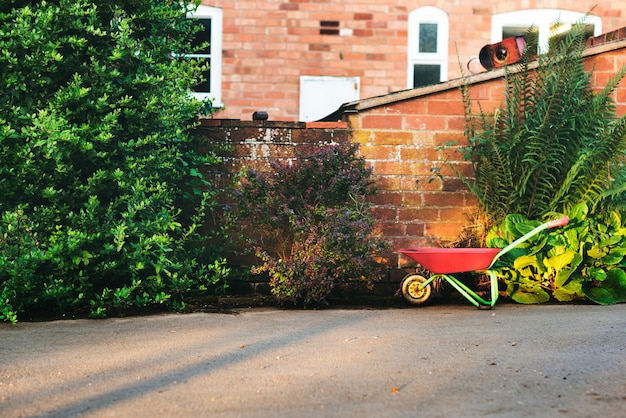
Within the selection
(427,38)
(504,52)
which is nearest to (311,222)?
(504,52)

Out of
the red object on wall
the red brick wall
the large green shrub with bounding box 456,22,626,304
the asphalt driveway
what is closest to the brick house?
the red object on wall

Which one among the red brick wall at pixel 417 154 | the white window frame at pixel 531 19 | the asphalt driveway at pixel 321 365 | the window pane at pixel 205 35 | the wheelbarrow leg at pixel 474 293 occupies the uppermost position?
the white window frame at pixel 531 19

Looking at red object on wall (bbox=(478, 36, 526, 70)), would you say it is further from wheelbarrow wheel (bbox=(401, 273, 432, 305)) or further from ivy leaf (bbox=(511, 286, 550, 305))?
wheelbarrow wheel (bbox=(401, 273, 432, 305))

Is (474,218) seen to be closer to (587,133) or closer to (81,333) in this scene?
(587,133)

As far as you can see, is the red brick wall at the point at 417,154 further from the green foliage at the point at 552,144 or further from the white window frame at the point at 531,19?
the white window frame at the point at 531,19

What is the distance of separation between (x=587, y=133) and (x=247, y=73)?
7.14 m

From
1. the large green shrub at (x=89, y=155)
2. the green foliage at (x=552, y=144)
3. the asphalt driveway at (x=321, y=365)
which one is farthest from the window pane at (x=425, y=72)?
the asphalt driveway at (x=321, y=365)

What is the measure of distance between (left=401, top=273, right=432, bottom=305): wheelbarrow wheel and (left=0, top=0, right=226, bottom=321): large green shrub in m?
1.57

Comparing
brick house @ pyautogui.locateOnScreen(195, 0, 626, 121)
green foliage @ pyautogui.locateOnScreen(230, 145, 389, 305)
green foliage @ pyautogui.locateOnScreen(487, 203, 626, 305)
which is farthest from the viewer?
brick house @ pyautogui.locateOnScreen(195, 0, 626, 121)

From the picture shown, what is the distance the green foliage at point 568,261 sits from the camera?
24.3ft

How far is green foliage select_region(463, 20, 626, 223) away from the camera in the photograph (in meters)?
7.60

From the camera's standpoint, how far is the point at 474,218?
8.09m

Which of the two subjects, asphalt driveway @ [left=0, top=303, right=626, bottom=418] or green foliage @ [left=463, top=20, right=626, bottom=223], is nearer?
asphalt driveway @ [left=0, top=303, right=626, bottom=418]

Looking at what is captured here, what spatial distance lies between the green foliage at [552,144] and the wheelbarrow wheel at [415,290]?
3.37 ft
